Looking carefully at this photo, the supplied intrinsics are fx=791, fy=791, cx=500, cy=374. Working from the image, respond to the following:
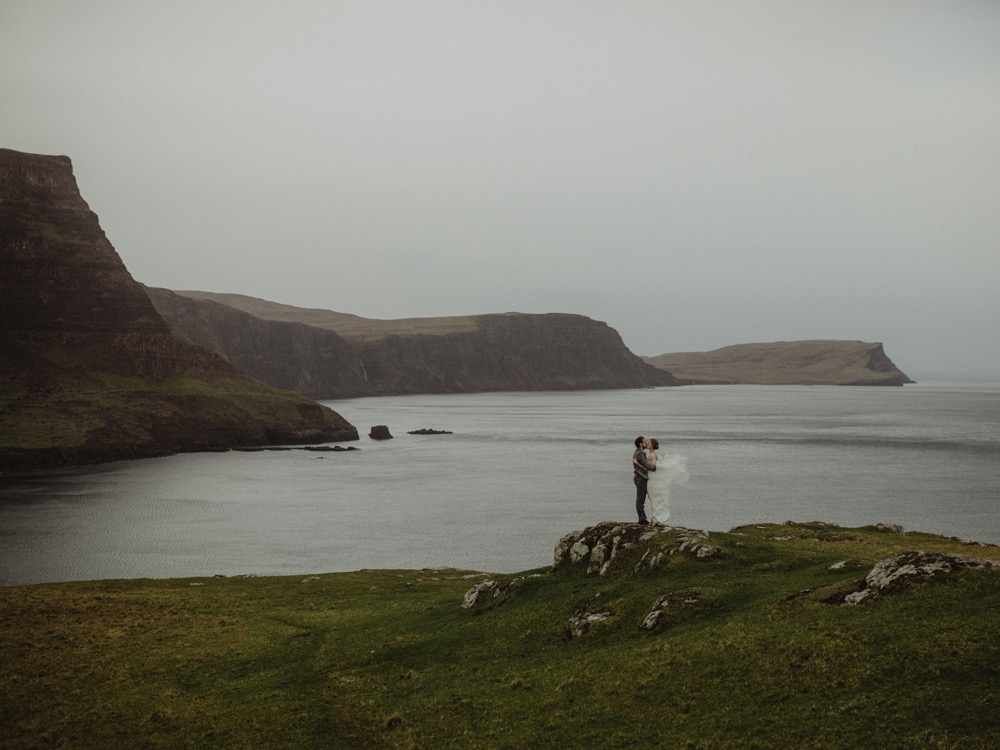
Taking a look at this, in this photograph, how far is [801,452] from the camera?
151375 mm

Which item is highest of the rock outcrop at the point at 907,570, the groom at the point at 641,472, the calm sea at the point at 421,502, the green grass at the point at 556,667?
the groom at the point at 641,472

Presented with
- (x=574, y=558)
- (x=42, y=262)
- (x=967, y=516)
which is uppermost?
(x=42, y=262)

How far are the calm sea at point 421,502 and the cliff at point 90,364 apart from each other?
1274cm

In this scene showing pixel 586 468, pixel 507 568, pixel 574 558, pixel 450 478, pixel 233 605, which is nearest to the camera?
pixel 574 558

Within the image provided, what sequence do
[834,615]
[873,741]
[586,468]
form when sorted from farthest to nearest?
1. [586,468]
2. [834,615]
3. [873,741]

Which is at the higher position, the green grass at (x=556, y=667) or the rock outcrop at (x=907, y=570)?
the rock outcrop at (x=907, y=570)

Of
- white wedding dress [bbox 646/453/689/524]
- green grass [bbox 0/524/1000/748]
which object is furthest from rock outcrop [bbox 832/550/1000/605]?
white wedding dress [bbox 646/453/689/524]

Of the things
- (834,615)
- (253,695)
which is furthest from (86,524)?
(834,615)

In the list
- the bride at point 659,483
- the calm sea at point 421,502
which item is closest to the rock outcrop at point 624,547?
the bride at point 659,483

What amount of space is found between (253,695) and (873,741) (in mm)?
20229

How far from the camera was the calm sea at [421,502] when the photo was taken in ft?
237

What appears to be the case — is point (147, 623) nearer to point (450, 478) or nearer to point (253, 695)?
point (253, 695)

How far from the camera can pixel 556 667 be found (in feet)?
81.8

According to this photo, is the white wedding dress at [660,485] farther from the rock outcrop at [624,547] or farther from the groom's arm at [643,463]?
the rock outcrop at [624,547]
